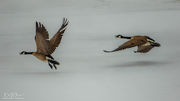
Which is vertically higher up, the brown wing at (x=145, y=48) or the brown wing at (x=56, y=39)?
the brown wing at (x=56, y=39)

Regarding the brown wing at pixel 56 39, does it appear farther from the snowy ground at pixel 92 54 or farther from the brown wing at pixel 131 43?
the brown wing at pixel 131 43

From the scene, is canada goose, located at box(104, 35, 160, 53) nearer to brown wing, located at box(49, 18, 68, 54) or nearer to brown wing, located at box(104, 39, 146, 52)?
brown wing, located at box(104, 39, 146, 52)

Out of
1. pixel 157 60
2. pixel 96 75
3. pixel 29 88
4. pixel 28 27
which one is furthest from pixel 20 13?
pixel 157 60

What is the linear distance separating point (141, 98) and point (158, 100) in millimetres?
90

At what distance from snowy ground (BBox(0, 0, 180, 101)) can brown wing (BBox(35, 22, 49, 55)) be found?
0.03m

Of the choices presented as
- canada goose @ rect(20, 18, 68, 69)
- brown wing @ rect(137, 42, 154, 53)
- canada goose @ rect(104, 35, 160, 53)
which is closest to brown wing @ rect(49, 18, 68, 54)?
canada goose @ rect(20, 18, 68, 69)

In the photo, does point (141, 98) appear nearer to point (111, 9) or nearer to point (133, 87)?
point (133, 87)

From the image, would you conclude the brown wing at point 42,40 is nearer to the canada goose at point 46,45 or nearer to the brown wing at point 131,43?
the canada goose at point 46,45

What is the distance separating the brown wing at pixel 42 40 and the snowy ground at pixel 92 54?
0.03 meters

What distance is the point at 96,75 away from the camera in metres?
1.78

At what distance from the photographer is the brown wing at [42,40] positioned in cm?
179

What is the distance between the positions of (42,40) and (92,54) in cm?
29

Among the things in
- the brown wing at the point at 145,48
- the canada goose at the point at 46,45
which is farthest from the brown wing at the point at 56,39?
the brown wing at the point at 145,48

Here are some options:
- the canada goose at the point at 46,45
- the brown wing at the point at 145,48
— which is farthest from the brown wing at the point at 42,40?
the brown wing at the point at 145,48
